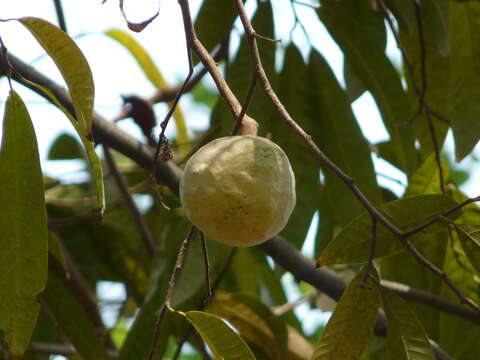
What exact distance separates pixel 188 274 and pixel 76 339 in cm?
26

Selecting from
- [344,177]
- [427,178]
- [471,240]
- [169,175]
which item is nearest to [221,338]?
[344,177]

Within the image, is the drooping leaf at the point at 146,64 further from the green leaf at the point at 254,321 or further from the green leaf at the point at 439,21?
the green leaf at the point at 439,21

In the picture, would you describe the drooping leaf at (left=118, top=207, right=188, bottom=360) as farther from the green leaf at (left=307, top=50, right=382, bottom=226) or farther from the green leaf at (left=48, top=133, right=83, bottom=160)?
the green leaf at (left=48, top=133, right=83, bottom=160)

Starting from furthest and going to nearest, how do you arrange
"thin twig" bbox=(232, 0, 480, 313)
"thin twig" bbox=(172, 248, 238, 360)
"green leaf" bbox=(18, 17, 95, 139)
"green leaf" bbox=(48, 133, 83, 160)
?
"green leaf" bbox=(48, 133, 83, 160)
"thin twig" bbox=(172, 248, 238, 360)
"green leaf" bbox=(18, 17, 95, 139)
"thin twig" bbox=(232, 0, 480, 313)

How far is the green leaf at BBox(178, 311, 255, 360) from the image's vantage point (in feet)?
3.62

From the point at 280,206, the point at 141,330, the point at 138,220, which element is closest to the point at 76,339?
the point at 141,330

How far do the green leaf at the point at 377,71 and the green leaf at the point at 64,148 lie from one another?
111 cm

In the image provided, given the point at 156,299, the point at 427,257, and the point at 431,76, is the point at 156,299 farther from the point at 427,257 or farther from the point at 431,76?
the point at 431,76

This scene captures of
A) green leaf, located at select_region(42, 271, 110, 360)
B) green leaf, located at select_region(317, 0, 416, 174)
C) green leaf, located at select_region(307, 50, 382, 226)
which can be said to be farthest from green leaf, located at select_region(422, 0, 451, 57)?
green leaf, located at select_region(42, 271, 110, 360)

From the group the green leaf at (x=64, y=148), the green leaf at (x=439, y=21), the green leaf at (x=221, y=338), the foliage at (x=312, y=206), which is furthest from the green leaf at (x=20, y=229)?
the green leaf at (x=64, y=148)

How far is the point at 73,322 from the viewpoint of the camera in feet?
5.25

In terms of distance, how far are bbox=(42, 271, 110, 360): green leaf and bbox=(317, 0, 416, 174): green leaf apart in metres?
0.74

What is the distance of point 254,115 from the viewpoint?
162 cm

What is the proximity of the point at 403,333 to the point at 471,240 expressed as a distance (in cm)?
17
